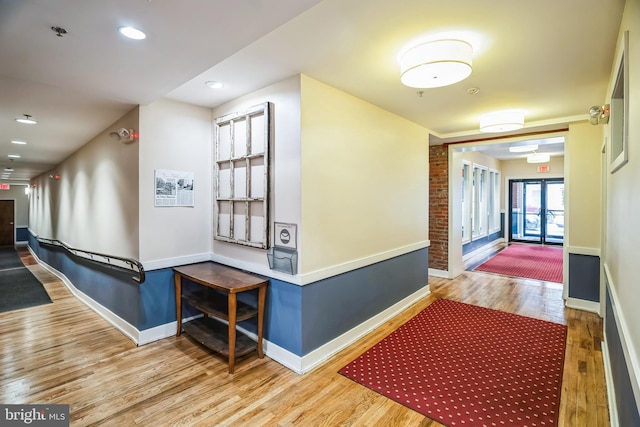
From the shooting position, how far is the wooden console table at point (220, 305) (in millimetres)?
2607

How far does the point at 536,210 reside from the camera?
9.82 metres

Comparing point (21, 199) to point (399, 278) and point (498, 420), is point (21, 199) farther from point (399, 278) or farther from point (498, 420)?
point (498, 420)

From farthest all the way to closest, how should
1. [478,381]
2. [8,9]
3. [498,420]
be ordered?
[478,381] < [498,420] < [8,9]

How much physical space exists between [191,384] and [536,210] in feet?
36.1

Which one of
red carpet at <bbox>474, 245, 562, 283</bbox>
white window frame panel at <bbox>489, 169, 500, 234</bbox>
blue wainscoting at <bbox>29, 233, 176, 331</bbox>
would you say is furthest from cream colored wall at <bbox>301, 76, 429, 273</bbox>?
white window frame panel at <bbox>489, 169, 500, 234</bbox>

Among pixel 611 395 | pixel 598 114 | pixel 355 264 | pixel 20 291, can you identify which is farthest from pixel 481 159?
pixel 20 291

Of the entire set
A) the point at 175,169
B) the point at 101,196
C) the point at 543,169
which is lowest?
the point at 101,196

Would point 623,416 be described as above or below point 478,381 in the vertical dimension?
above

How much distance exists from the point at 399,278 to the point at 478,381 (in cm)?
165

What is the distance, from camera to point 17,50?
1904mm

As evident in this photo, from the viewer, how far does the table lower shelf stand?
9.05ft

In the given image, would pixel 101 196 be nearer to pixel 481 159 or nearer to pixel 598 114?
pixel 598 114

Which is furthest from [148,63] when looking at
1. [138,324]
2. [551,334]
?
[551,334]

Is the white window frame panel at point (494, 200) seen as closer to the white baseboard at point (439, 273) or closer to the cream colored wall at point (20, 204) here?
the white baseboard at point (439, 273)
